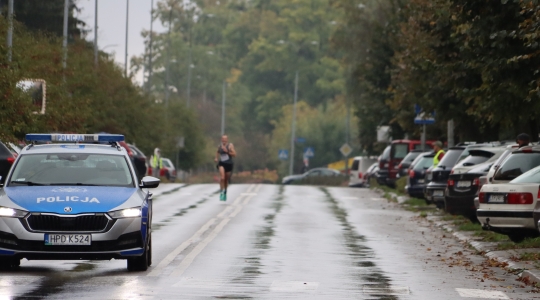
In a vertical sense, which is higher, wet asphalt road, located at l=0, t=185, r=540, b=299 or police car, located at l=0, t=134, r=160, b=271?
police car, located at l=0, t=134, r=160, b=271

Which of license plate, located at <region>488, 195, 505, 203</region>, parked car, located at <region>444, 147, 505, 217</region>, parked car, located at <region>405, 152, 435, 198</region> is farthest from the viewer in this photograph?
parked car, located at <region>405, 152, 435, 198</region>

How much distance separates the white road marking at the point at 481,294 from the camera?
13.3 meters

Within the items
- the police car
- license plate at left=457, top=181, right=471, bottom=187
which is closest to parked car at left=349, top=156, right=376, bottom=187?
license plate at left=457, top=181, right=471, bottom=187

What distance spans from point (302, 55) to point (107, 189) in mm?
108757

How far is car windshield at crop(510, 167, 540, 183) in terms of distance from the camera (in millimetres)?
18984

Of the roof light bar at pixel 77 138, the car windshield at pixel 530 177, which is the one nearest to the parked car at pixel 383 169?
the car windshield at pixel 530 177

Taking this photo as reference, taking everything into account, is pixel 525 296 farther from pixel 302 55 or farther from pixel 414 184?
pixel 302 55

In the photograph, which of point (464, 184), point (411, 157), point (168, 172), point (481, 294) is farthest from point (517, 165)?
point (168, 172)

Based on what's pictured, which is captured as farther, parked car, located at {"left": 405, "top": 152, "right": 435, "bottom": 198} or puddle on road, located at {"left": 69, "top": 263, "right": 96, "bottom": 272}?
parked car, located at {"left": 405, "top": 152, "right": 435, "bottom": 198}

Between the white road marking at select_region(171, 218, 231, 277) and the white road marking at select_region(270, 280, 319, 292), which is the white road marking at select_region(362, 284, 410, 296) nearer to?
the white road marking at select_region(270, 280, 319, 292)

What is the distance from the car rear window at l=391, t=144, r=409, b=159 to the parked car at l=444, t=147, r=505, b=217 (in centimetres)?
2017

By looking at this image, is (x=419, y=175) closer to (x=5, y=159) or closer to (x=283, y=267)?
(x=5, y=159)

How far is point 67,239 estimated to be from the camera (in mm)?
14320

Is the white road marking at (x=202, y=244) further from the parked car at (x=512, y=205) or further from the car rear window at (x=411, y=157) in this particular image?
the car rear window at (x=411, y=157)
